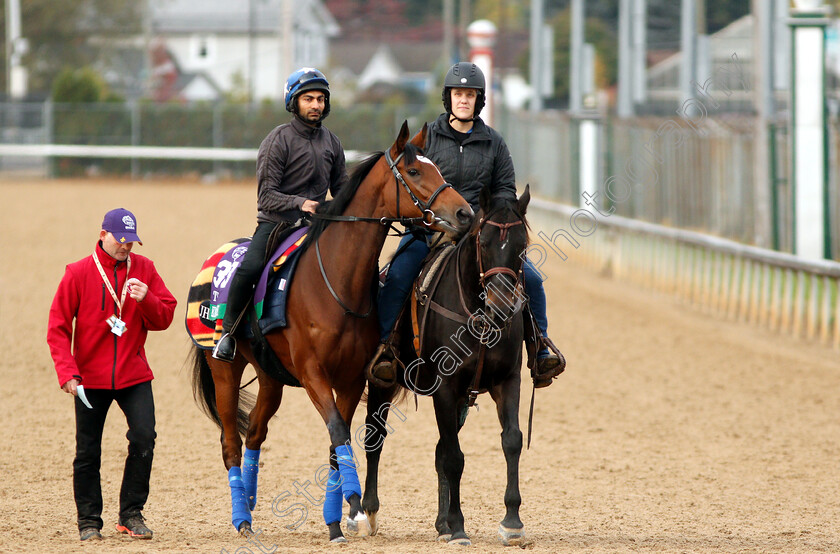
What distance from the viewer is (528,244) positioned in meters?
5.79

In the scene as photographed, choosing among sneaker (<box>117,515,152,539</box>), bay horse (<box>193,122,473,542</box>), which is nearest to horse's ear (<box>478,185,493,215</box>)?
bay horse (<box>193,122,473,542</box>)

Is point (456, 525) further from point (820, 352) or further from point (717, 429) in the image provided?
point (820, 352)

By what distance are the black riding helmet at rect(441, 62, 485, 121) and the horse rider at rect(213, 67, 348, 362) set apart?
2.23ft

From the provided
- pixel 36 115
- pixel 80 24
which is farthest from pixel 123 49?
pixel 36 115

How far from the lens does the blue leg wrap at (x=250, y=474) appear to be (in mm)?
6746

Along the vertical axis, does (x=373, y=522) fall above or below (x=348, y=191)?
below

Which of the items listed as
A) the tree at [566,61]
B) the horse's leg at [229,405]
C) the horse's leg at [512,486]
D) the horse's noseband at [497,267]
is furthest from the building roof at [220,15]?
A: the horse's leg at [512,486]

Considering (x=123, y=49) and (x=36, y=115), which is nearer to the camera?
(x=36, y=115)

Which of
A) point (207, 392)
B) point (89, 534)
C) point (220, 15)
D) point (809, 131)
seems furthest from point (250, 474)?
point (220, 15)

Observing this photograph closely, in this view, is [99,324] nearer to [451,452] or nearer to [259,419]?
[259,419]

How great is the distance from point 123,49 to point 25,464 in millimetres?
53344

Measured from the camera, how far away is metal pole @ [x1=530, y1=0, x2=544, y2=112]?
2800cm

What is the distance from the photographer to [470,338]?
5.99 meters

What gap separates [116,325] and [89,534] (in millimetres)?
1096
